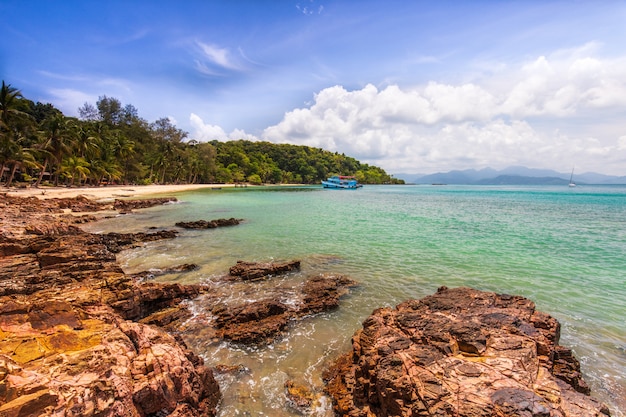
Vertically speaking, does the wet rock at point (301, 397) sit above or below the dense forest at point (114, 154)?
below

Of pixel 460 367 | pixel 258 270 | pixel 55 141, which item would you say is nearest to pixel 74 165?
pixel 55 141

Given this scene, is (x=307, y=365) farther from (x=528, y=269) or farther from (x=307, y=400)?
(x=528, y=269)

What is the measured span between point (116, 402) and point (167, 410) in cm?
88

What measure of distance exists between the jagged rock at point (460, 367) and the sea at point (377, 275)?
1074 mm

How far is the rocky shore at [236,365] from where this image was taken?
12.2ft

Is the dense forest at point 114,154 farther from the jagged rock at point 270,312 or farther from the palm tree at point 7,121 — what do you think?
the jagged rock at point 270,312

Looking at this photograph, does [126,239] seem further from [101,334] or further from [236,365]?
[101,334]

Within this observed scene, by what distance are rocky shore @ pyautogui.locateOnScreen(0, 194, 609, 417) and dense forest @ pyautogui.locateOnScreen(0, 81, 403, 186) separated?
151ft

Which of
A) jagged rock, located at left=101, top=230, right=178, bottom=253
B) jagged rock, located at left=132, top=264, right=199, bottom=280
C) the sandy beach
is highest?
the sandy beach

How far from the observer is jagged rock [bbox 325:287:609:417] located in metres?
3.93

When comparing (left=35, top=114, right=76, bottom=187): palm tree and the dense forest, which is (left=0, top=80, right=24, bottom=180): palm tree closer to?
the dense forest

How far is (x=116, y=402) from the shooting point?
145 inches

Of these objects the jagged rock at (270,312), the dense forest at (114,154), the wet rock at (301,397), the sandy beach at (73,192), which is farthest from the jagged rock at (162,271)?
the dense forest at (114,154)

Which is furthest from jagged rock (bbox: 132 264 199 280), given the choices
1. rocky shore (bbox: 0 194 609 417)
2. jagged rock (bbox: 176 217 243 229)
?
jagged rock (bbox: 176 217 243 229)
